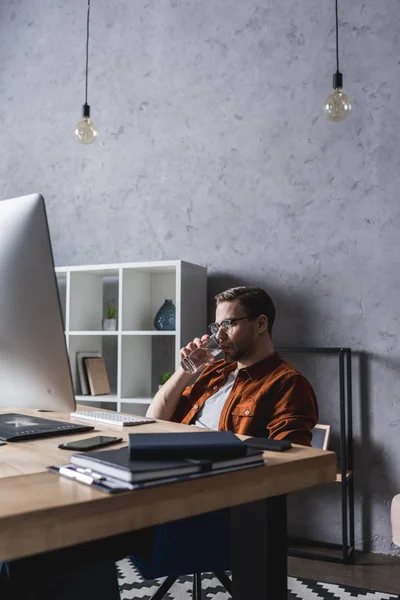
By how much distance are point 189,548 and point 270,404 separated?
0.58 metres

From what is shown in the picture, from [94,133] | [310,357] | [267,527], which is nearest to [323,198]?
[310,357]

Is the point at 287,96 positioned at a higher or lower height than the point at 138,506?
higher

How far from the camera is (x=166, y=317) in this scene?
3.39 metres

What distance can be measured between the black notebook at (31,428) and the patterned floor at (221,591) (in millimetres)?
1332

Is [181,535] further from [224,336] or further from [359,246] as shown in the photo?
[359,246]

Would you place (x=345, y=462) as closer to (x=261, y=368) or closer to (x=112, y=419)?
(x=261, y=368)

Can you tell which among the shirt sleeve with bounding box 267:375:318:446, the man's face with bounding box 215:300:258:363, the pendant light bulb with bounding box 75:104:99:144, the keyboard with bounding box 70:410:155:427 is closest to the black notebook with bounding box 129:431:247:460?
the keyboard with bounding box 70:410:155:427

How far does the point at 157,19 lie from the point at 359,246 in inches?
78.5

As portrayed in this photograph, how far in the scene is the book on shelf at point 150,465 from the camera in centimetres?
78

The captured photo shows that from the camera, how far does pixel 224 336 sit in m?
2.22

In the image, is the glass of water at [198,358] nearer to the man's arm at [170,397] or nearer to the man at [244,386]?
the man at [244,386]

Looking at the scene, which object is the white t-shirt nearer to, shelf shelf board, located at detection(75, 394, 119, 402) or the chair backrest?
the chair backrest

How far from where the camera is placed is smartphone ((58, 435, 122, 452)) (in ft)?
3.32

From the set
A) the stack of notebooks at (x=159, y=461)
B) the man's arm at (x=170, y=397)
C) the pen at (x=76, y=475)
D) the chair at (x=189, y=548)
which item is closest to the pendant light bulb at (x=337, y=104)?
the man's arm at (x=170, y=397)
